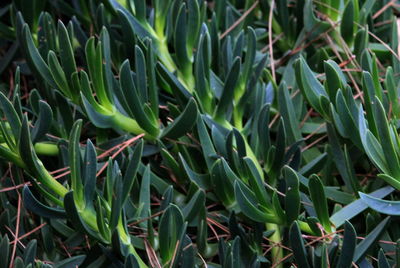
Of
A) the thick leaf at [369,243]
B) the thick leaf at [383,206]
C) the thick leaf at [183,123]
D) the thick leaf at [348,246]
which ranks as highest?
the thick leaf at [183,123]

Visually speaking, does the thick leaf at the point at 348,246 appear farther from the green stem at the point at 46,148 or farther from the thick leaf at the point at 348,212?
the green stem at the point at 46,148

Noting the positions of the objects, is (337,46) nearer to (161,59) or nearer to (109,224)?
(161,59)

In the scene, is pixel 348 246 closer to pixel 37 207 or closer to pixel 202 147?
pixel 202 147

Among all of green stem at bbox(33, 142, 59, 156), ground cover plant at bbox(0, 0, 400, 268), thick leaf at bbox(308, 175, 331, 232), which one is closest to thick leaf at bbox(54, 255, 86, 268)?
ground cover plant at bbox(0, 0, 400, 268)

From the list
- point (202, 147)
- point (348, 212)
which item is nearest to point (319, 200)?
point (348, 212)

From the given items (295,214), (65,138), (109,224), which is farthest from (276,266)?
(65,138)

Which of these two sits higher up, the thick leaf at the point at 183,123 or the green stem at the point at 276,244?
the thick leaf at the point at 183,123

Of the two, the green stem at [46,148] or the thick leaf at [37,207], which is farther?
the green stem at [46,148]

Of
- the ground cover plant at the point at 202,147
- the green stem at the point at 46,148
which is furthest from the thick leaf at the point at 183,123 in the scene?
the green stem at the point at 46,148
